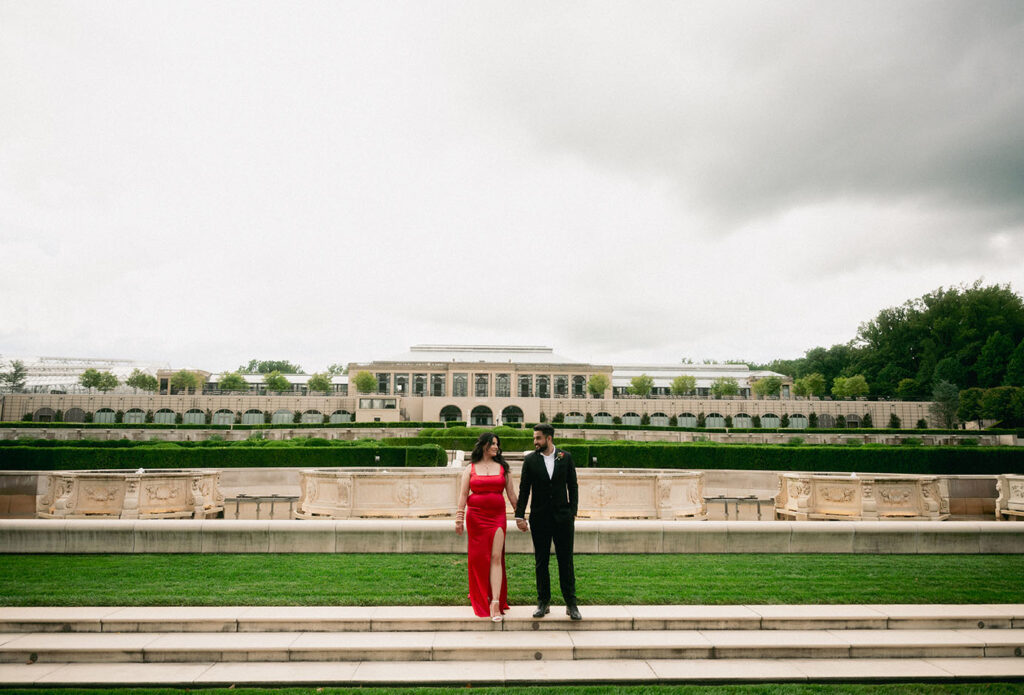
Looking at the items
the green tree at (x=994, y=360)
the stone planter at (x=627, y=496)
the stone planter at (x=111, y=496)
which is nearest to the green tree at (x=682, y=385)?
the green tree at (x=994, y=360)

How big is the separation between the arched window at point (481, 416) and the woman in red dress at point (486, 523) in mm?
65499

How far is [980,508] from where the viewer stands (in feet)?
52.5

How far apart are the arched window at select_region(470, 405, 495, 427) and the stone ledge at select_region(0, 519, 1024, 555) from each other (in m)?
62.5

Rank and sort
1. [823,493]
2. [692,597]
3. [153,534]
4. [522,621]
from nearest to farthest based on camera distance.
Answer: [522,621], [692,597], [153,534], [823,493]

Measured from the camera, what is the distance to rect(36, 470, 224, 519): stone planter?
12.9 metres

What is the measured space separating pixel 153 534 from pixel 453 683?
6.45 m

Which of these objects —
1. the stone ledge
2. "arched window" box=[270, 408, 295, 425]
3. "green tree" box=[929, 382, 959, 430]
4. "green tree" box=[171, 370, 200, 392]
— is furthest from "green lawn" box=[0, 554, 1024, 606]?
"green tree" box=[171, 370, 200, 392]

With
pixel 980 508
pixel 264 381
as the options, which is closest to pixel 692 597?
pixel 980 508

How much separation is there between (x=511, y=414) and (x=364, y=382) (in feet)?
59.1

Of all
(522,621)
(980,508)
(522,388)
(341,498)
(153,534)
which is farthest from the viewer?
(522,388)

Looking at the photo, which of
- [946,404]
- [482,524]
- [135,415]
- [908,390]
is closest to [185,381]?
[135,415]

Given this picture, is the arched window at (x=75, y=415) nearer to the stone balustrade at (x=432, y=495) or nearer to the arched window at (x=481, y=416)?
the arched window at (x=481, y=416)

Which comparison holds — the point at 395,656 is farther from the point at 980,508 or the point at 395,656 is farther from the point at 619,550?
the point at 980,508

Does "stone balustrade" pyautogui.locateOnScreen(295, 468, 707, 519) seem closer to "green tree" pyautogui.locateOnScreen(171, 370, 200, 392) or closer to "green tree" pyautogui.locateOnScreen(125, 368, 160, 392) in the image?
"green tree" pyautogui.locateOnScreen(125, 368, 160, 392)
